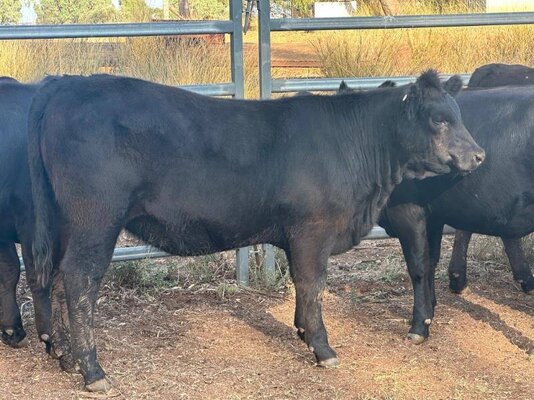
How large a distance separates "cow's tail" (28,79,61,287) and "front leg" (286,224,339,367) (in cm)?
140

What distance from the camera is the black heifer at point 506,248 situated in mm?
6750

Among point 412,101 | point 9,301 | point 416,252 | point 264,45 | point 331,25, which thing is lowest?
point 9,301

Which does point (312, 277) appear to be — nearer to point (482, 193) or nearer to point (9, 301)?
point (482, 193)

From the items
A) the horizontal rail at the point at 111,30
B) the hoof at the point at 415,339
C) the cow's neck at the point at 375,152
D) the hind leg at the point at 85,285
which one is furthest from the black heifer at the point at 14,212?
the hoof at the point at 415,339

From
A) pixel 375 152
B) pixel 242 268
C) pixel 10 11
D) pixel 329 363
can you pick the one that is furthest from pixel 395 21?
pixel 10 11

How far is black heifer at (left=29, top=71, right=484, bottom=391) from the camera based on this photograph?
4.72 meters

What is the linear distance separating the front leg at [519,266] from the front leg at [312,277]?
223 centimetres

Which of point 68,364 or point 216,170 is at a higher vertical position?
point 216,170

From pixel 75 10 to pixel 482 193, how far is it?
12600 mm

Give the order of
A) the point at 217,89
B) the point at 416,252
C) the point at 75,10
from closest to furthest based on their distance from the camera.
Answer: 1. the point at 416,252
2. the point at 217,89
3. the point at 75,10

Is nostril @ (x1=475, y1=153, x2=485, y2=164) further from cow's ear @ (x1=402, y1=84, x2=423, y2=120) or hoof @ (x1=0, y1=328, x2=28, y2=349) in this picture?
hoof @ (x1=0, y1=328, x2=28, y2=349)

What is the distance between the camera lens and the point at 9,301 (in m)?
5.59

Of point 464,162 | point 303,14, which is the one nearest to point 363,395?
point 464,162

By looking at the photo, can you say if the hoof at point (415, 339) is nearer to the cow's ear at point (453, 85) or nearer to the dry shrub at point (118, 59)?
the cow's ear at point (453, 85)
